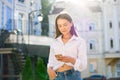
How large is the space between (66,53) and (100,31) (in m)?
29.2

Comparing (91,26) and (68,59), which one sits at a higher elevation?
(91,26)

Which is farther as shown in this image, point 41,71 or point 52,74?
point 41,71

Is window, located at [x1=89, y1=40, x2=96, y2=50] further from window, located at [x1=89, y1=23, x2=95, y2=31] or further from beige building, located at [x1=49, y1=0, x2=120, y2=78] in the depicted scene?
window, located at [x1=89, y1=23, x2=95, y2=31]

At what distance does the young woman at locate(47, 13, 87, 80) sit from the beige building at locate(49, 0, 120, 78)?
92.8ft

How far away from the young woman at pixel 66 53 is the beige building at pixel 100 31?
28.3 meters

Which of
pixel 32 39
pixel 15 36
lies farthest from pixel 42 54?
pixel 15 36

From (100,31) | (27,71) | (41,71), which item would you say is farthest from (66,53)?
(100,31)

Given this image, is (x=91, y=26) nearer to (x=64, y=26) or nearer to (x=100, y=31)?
(x=100, y=31)

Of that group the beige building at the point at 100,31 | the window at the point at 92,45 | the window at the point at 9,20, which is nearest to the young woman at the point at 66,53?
the window at the point at 9,20

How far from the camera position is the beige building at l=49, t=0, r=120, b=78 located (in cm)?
3094

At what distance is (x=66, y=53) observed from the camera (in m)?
2.49

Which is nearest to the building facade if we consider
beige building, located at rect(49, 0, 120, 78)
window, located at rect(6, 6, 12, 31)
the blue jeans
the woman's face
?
window, located at rect(6, 6, 12, 31)

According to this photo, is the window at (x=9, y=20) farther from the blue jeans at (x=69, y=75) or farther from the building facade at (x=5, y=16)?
the blue jeans at (x=69, y=75)

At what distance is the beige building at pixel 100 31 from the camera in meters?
→ 30.9
